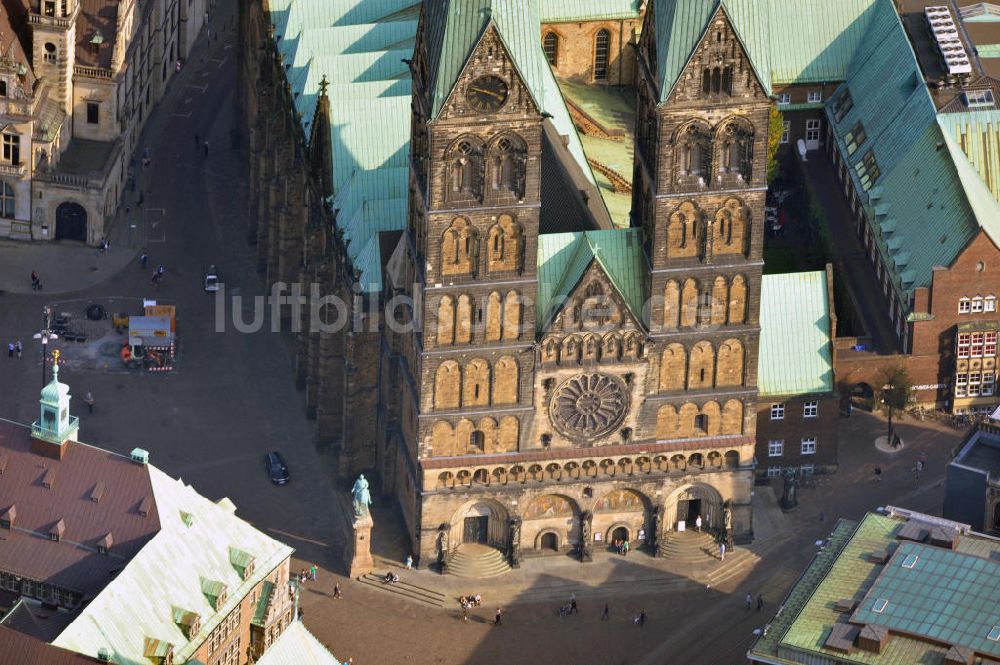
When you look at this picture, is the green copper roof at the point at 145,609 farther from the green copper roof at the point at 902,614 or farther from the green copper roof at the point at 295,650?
the green copper roof at the point at 902,614

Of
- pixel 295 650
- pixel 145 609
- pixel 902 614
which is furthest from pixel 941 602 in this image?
pixel 145 609

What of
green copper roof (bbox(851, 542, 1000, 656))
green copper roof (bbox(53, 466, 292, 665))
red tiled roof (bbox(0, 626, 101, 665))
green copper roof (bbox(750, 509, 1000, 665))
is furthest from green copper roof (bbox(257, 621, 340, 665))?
green copper roof (bbox(851, 542, 1000, 656))

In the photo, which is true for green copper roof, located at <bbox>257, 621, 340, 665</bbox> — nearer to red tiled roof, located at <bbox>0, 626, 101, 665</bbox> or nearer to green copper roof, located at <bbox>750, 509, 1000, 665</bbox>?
red tiled roof, located at <bbox>0, 626, 101, 665</bbox>

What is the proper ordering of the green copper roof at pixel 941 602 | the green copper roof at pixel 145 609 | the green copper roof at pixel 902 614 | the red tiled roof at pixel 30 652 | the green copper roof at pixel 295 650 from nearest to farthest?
1. the red tiled roof at pixel 30 652
2. the green copper roof at pixel 902 614
3. the green copper roof at pixel 145 609
4. the green copper roof at pixel 941 602
5. the green copper roof at pixel 295 650

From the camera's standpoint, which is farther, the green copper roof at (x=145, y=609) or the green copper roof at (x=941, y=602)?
the green copper roof at (x=941, y=602)

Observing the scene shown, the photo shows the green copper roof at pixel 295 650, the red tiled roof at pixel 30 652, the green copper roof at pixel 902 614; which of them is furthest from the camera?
the green copper roof at pixel 295 650

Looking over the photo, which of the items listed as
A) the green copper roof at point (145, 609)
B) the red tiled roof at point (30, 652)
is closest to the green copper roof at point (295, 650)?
the green copper roof at point (145, 609)

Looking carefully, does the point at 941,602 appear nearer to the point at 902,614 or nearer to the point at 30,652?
the point at 902,614
